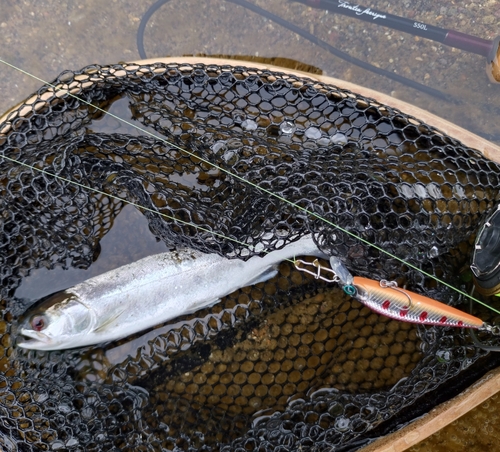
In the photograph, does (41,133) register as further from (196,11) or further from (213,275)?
(196,11)

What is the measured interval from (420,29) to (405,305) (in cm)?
177

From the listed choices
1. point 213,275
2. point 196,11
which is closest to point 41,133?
point 213,275

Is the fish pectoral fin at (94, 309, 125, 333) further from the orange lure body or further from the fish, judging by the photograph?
the orange lure body

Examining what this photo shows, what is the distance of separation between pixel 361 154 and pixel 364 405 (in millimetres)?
1213

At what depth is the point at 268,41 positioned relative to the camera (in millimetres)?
2906

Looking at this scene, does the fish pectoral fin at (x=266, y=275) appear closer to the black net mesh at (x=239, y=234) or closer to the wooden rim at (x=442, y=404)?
the black net mesh at (x=239, y=234)

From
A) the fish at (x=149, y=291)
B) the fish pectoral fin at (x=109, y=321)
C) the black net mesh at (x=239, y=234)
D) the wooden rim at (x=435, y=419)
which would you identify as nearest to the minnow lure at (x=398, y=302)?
the black net mesh at (x=239, y=234)

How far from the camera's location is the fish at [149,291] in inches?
82.1

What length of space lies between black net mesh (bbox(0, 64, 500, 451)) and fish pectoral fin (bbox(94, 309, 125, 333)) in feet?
0.58

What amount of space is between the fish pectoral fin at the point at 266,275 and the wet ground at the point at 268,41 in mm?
1464

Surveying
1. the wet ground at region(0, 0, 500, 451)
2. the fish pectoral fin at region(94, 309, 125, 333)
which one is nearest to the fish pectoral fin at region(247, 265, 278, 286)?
the fish pectoral fin at region(94, 309, 125, 333)

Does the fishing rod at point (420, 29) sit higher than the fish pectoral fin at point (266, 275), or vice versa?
the fishing rod at point (420, 29)

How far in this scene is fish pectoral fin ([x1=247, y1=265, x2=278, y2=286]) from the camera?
221 centimetres

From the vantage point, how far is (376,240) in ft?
6.46
